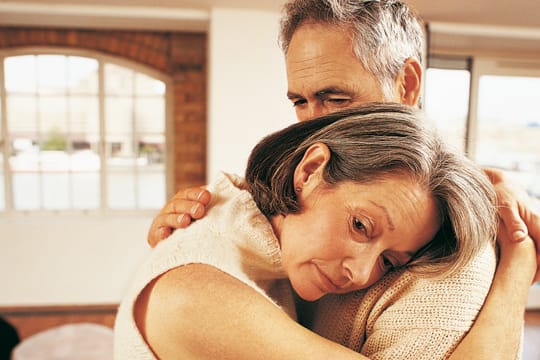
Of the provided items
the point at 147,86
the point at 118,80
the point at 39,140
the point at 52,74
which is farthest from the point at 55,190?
the point at 147,86

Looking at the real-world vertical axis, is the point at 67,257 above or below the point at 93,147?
below

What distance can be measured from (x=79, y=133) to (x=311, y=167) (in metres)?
4.35

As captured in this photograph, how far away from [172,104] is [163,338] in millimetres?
4124

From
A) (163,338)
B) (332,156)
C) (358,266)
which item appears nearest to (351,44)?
(332,156)

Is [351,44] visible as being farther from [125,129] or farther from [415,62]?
[125,129]

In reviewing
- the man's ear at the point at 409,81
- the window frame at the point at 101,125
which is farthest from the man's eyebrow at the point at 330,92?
the window frame at the point at 101,125

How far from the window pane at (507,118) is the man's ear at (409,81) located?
349mm

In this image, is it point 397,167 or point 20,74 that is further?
point 20,74

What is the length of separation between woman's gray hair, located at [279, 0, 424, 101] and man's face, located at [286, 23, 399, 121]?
0.5 inches

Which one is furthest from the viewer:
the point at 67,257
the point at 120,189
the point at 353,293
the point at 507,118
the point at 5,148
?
the point at 120,189

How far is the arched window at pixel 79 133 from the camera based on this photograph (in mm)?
4457

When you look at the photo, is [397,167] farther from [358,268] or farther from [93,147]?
[93,147]

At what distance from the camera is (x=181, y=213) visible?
0.76 meters

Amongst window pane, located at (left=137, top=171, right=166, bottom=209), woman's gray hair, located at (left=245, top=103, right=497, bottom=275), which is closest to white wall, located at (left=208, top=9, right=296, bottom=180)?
window pane, located at (left=137, top=171, right=166, bottom=209)
